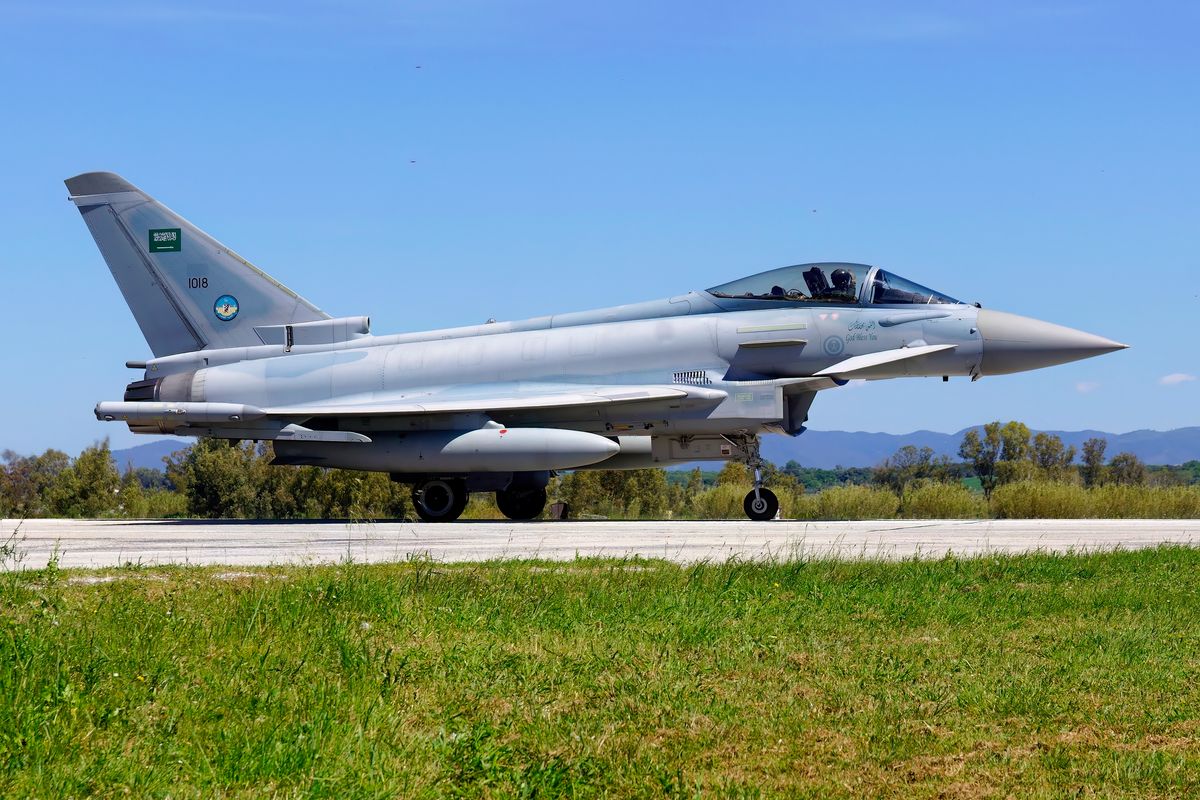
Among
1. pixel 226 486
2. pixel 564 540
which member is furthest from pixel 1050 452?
pixel 564 540

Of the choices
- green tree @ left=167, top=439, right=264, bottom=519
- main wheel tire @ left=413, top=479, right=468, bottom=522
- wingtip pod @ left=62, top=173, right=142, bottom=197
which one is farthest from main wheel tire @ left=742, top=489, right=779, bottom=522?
green tree @ left=167, top=439, right=264, bottom=519

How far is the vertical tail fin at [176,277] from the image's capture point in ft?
72.9

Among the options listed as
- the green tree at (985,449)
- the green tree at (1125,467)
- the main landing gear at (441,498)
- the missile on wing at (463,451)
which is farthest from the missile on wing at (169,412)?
the green tree at (1125,467)

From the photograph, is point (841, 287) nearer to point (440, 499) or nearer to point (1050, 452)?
point (440, 499)

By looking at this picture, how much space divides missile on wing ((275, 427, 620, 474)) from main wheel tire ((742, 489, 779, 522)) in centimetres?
246

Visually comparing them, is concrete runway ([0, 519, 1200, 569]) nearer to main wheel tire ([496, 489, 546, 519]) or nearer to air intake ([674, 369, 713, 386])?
main wheel tire ([496, 489, 546, 519])

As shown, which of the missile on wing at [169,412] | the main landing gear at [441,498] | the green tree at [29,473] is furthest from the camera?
the green tree at [29,473]

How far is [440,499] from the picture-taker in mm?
21109

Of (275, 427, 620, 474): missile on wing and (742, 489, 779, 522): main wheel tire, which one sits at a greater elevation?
(275, 427, 620, 474): missile on wing

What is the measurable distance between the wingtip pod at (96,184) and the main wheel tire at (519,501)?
28.4 ft

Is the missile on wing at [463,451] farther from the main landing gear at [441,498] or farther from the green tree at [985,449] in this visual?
the green tree at [985,449]

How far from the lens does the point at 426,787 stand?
461 cm

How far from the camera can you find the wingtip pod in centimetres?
2217

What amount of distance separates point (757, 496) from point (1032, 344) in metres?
4.81
